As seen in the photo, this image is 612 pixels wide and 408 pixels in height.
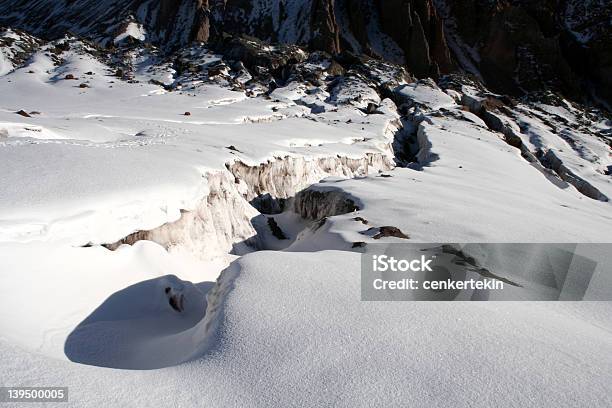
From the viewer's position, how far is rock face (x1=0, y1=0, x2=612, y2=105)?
60781mm

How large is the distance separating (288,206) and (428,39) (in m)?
60.8

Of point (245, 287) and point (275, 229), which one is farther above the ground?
point (245, 287)

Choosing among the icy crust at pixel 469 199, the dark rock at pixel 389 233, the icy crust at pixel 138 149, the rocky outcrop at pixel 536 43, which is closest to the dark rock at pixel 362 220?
the icy crust at pixel 469 199

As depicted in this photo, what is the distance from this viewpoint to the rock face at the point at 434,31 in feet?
199

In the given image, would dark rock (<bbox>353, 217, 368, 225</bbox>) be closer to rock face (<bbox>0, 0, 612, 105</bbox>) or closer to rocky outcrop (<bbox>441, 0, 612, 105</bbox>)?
rock face (<bbox>0, 0, 612, 105</bbox>)

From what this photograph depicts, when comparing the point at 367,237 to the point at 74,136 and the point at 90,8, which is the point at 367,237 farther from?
the point at 90,8

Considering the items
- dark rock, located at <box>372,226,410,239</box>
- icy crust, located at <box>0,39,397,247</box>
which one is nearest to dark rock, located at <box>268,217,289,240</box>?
icy crust, located at <box>0,39,397,247</box>

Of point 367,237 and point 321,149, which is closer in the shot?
point 367,237

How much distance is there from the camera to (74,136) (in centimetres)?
1184

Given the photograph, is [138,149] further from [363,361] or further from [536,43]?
[536,43]

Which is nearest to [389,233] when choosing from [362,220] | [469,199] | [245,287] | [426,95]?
[362,220]

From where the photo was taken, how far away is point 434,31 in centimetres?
6444

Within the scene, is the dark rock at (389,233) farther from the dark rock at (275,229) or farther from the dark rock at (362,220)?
the dark rock at (275,229)

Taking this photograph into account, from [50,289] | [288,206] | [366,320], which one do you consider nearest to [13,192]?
[50,289]
